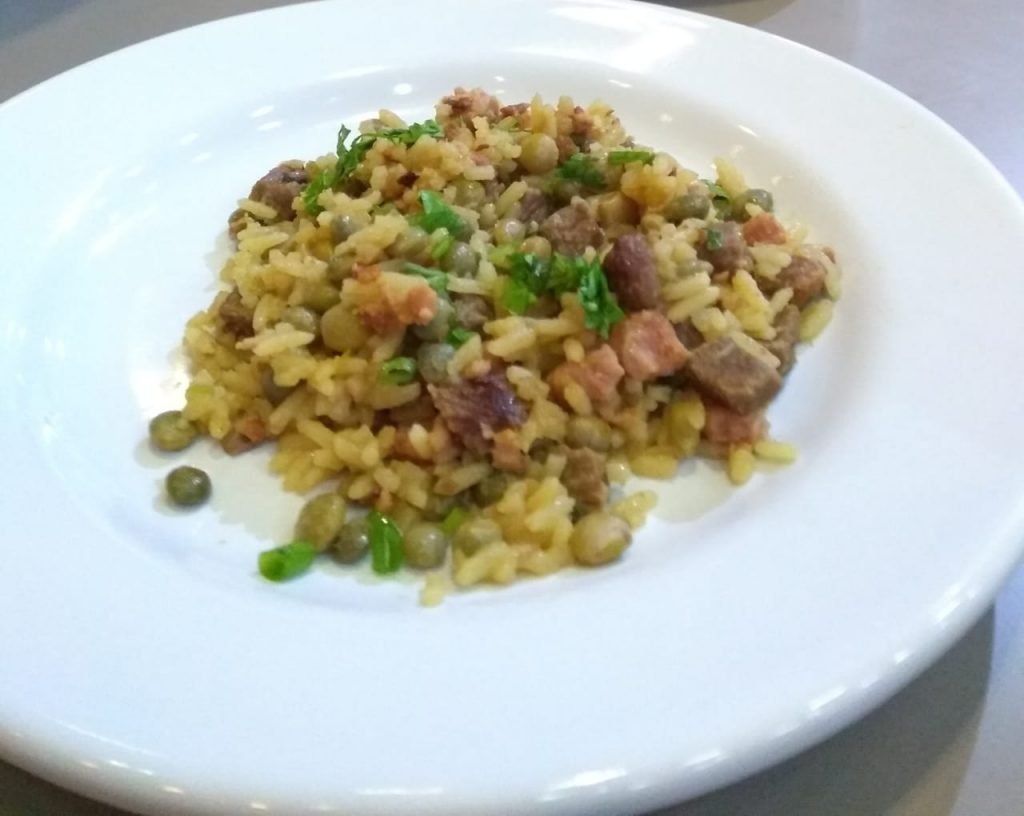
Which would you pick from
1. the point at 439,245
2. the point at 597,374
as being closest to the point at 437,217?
the point at 439,245

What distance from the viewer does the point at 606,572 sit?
5.71 ft

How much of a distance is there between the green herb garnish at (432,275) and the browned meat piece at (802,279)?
2.31ft

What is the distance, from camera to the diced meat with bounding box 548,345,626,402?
1.93 metres

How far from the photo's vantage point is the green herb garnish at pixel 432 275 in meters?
1.97

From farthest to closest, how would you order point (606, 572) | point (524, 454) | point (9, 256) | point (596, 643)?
point (9, 256)
point (524, 454)
point (606, 572)
point (596, 643)

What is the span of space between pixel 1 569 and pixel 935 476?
1.47m

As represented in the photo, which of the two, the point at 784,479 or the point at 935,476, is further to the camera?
the point at 784,479

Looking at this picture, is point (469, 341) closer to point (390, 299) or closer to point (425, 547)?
point (390, 299)

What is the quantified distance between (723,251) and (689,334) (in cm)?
22

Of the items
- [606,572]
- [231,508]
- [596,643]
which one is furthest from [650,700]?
[231,508]

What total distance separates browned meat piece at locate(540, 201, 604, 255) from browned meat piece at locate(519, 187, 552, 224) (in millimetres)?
138

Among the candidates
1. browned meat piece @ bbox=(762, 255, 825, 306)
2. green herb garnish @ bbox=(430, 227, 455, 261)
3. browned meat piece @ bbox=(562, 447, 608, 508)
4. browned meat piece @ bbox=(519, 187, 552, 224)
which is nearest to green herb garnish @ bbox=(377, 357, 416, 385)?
green herb garnish @ bbox=(430, 227, 455, 261)

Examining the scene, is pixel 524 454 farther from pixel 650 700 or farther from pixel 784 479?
pixel 650 700

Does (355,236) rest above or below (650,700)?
above
